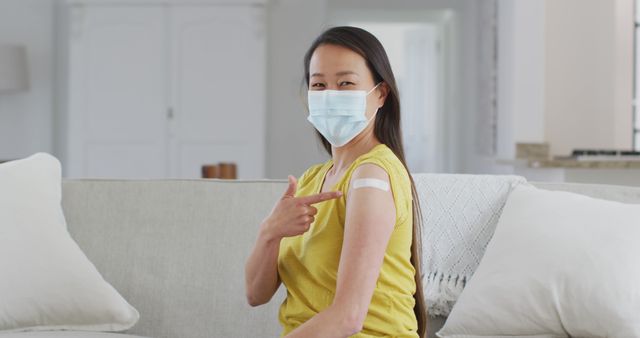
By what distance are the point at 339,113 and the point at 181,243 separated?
37.6 inches

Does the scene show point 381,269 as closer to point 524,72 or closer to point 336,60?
point 336,60

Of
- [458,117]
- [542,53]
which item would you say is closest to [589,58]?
[542,53]

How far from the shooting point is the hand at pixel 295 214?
1447mm

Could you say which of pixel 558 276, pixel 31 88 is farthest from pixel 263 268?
pixel 31 88

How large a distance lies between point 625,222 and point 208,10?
17.9 ft

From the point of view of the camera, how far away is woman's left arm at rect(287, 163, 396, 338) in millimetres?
1390

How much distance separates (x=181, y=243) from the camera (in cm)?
239

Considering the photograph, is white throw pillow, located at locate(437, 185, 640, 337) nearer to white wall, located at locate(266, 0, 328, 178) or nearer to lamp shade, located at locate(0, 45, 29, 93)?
white wall, located at locate(266, 0, 328, 178)

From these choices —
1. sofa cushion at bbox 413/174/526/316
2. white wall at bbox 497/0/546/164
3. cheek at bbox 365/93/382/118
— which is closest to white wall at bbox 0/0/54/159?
white wall at bbox 497/0/546/164

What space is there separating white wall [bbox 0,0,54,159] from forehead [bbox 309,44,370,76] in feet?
20.3

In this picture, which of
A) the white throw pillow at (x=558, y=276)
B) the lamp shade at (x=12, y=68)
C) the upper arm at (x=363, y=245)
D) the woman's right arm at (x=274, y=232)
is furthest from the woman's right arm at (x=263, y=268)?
the lamp shade at (x=12, y=68)

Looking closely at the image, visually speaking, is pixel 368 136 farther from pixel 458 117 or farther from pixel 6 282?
pixel 458 117

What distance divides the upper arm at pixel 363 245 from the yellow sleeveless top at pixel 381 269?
0.18 feet

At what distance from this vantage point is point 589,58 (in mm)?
5641
